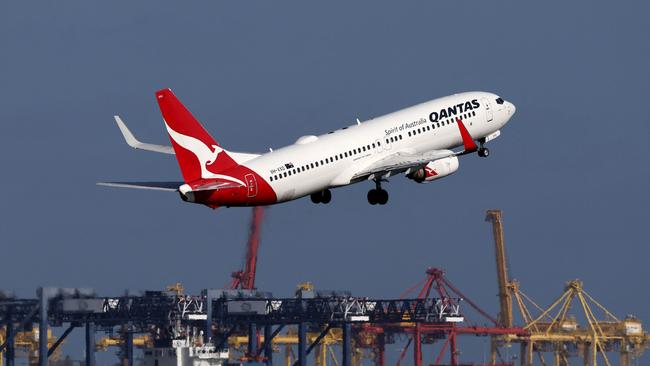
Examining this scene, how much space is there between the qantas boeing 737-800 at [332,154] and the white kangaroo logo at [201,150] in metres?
0.07

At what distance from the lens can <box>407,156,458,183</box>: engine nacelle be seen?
436ft

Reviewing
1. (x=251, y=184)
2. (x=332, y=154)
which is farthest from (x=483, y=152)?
(x=251, y=184)

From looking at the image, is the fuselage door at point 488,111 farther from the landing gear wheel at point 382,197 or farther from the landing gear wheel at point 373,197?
the landing gear wheel at point 373,197

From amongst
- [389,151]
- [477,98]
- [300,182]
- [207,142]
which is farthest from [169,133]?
[477,98]

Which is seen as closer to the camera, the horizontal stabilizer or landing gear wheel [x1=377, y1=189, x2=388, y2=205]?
the horizontal stabilizer

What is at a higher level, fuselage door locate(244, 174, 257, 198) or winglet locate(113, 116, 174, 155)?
winglet locate(113, 116, 174, 155)

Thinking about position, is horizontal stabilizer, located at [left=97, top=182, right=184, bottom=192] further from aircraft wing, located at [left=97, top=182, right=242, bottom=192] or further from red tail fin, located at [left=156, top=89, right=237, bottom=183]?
red tail fin, located at [left=156, top=89, right=237, bottom=183]

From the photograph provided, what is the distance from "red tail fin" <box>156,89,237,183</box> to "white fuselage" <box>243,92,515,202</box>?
244 cm

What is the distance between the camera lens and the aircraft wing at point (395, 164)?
128 metres

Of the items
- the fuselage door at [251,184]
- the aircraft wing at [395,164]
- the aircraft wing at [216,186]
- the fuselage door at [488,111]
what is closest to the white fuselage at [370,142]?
the fuselage door at [488,111]

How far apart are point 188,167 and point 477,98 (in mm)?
31067

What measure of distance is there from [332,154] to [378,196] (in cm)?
1009

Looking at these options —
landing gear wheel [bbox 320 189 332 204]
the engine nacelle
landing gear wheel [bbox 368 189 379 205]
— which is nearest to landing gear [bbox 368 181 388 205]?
landing gear wheel [bbox 368 189 379 205]

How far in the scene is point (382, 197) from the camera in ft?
441
